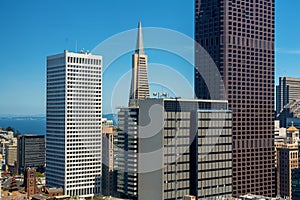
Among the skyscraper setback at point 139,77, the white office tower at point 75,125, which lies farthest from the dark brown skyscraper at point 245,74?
the white office tower at point 75,125

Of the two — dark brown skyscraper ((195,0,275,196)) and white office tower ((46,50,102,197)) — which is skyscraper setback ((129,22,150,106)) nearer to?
dark brown skyscraper ((195,0,275,196))

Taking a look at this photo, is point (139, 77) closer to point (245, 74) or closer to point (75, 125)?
point (75, 125)

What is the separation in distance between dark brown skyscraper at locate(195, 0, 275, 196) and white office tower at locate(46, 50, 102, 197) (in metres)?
8.71

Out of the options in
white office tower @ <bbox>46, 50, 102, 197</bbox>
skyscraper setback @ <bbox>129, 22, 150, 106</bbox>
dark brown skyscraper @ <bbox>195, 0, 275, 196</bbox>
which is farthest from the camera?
white office tower @ <bbox>46, 50, 102, 197</bbox>

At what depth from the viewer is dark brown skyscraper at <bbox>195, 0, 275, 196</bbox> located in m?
29.2

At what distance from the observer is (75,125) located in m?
32.7

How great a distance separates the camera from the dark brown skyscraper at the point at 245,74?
29203mm

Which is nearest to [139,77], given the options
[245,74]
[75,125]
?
[75,125]

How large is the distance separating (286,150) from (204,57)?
922 cm

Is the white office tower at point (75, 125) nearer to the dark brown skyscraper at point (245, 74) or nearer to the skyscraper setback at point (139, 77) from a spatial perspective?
the skyscraper setback at point (139, 77)

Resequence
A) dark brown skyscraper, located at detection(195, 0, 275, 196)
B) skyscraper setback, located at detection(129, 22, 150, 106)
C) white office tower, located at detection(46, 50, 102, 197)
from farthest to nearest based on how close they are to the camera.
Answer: white office tower, located at detection(46, 50, 102, 197), dark brown skyscraper, located at detection(195, 0, 275, 196), skyscraper setback, located at detection(129, 22, 150, 106)

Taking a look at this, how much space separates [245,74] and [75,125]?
13.5 m

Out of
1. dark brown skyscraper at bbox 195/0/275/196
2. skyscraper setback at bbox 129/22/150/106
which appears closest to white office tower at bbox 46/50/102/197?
skyscraper setback at bbox 129/22/150/106

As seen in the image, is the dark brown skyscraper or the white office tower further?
the white office tower
